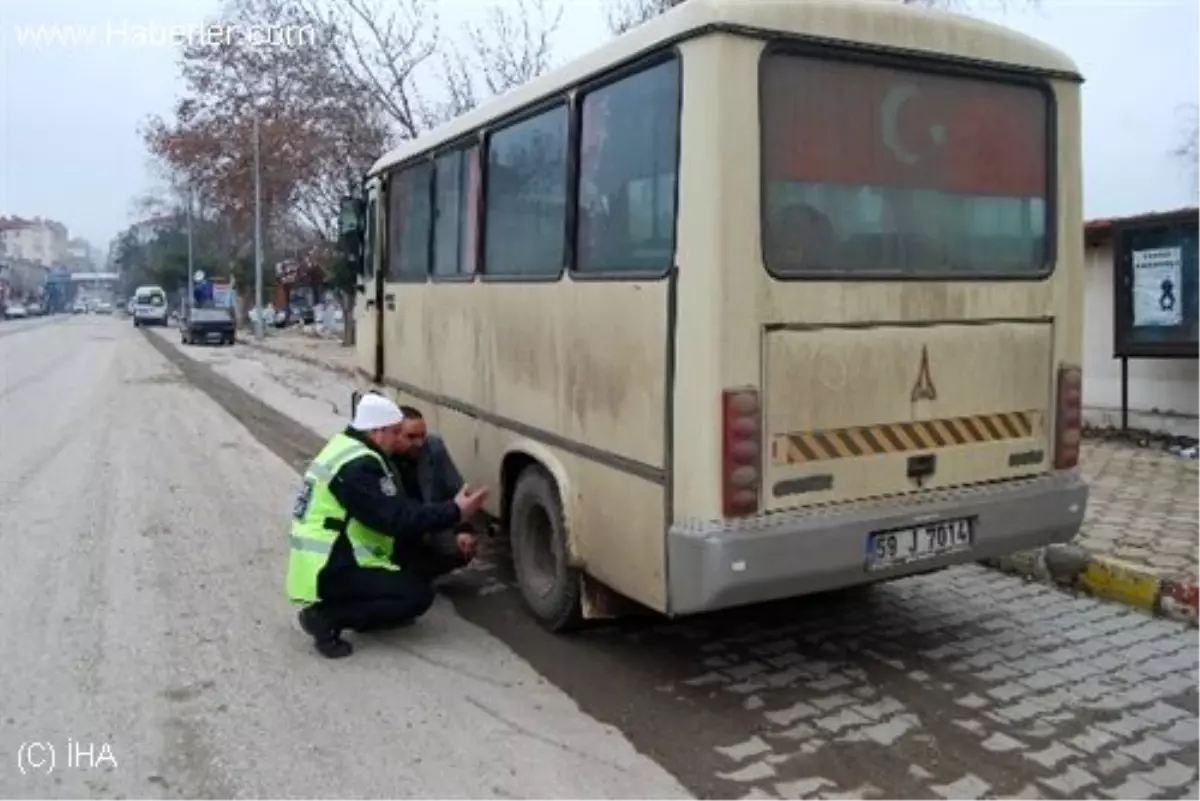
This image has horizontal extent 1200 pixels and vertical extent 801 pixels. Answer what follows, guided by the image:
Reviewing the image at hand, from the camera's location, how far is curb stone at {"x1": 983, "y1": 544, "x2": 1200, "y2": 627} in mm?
5348

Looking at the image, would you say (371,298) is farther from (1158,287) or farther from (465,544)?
(1158,287)

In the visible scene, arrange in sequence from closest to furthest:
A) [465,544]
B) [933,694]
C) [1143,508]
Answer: [933,694] < [465,544] < [1143,508]

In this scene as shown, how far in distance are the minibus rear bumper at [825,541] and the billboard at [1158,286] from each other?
5470 mm

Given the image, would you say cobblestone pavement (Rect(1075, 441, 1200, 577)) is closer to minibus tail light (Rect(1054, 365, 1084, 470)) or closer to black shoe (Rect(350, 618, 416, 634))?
minibus tail light (Rect(1054, 365, 1084, 470))

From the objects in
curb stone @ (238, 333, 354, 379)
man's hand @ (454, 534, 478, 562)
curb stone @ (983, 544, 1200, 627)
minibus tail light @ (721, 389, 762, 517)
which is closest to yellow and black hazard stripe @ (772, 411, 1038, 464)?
minibus tail light @ (721, 389, 762, 517)

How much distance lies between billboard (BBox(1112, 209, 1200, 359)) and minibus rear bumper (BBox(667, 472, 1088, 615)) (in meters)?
5.47

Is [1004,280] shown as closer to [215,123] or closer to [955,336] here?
[955,336]

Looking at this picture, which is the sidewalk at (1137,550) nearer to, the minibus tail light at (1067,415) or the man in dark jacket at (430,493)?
the minibus tail light at (1067,415)

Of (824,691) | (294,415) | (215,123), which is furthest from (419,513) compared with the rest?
(215,123)

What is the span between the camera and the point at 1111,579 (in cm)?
573

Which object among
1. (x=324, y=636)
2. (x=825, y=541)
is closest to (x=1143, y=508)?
(x=825, y=541)

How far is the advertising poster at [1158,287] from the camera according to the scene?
30.3 ft

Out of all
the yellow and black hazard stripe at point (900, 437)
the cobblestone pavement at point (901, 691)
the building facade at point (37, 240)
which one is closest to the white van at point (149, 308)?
the cobblestone pavement at point (901, 691)

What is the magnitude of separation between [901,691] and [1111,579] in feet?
6.53
